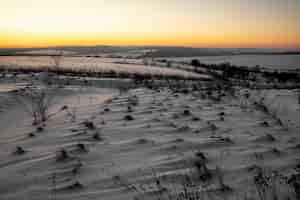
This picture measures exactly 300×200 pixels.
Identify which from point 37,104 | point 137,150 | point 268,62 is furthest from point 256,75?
point 268,62

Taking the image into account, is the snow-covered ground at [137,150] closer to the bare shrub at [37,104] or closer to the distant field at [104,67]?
the bare shrub at [37,104]

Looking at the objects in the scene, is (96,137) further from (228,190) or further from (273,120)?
(273,120)

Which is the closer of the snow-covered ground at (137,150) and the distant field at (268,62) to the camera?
the snow-covered ground at (137,150)

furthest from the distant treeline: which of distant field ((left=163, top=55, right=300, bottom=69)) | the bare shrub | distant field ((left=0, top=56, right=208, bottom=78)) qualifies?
the bare shrub

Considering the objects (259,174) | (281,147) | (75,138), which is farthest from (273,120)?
(75,138)

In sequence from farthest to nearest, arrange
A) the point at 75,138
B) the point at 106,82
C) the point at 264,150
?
1. the point at 106,82
2. the point at 75,138
3. the point at 264,150

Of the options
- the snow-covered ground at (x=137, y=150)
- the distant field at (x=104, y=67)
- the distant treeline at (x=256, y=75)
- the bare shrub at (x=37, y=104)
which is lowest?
the snow-covered ground at (x=137, y=150)

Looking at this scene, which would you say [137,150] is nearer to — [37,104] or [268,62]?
[37,104]

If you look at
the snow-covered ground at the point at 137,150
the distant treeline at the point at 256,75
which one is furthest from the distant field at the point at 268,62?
the snow-covered ground at the point at 137,150

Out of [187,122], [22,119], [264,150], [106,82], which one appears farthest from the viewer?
[106,82]

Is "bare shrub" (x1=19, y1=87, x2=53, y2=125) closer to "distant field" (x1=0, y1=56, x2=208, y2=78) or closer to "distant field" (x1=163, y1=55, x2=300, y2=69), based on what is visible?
"distant field" (x1=0, y1=56, x2=208, y2=78)

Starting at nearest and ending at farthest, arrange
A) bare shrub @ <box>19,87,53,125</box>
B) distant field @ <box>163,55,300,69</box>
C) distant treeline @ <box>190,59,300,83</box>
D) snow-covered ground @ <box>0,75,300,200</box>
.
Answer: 1. snow-covered ground @ <box>0,75,300,200</box>
2. bare shrub @ <box>19,87,53,125</box>
3. distant treeline @ <box>190,59,300,83</box>
4. distant field @ <box>163,55,300,69</box>
